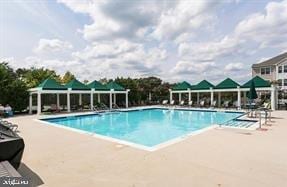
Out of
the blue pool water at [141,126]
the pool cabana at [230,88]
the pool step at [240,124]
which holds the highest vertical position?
the pool cabana at [230,88]

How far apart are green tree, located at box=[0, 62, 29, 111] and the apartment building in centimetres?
2799

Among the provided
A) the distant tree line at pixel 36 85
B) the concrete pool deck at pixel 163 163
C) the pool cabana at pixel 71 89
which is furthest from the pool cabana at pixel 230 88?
the concrete pool deck at pixel 163 163

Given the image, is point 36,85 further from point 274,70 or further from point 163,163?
point 274,70

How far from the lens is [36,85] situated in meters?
24.9

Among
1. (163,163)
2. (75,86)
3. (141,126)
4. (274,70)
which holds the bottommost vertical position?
(141,126)

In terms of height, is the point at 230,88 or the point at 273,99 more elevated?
the point at 230,88

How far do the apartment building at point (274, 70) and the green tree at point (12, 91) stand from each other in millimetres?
27986

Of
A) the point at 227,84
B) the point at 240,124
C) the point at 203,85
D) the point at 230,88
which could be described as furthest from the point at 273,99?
the point at 240,124

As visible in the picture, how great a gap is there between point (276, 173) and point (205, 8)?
368 inches

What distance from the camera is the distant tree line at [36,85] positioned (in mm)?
17000

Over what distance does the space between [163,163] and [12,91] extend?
16446 millimetres

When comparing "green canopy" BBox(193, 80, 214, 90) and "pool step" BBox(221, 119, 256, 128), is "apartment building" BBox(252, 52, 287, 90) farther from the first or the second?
"pool step" BBox(221, 119, 256, 128)

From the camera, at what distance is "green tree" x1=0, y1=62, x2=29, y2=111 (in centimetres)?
1675

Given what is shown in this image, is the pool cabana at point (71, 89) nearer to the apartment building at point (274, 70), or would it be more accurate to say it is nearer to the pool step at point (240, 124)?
the pool step at point (240, 124)
